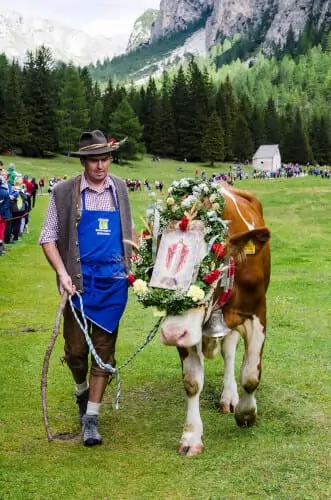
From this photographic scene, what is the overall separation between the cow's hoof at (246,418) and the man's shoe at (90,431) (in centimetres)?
131

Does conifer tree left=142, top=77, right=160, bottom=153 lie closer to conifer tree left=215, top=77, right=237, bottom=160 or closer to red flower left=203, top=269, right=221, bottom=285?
conifer tree left=215, top=77, right=237, bottom=160

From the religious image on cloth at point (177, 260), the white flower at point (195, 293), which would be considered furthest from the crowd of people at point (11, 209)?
the white flower at point (195, 293)

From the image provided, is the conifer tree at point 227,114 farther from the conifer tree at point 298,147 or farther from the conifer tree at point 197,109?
the conifer tree at point 298,147

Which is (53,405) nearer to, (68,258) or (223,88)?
(68,258)

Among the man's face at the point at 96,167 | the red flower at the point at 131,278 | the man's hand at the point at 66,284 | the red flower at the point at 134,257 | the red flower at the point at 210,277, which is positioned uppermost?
the man's face at the point at 96,167

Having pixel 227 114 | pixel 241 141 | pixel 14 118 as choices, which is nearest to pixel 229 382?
pixel 14 118

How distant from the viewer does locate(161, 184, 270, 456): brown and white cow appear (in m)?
5.34

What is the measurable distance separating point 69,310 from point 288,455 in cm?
228

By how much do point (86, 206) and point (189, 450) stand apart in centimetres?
229

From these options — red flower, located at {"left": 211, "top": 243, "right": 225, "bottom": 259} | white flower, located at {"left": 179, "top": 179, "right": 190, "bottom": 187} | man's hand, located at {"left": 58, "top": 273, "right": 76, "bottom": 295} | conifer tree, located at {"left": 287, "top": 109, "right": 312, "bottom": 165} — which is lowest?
conifer tree, located at {"left": 287, "top": 109, "right": 312, "bottom": 165}

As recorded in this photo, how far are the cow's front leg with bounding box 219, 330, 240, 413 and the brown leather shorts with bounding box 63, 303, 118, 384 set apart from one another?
1.37 metres

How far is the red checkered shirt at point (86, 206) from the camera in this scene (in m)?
5.92

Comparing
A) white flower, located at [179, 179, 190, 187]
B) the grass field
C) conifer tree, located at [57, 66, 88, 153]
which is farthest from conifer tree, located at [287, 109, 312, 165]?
white flower, located at [179, 179, 190, 187]

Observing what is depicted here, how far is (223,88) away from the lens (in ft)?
388
